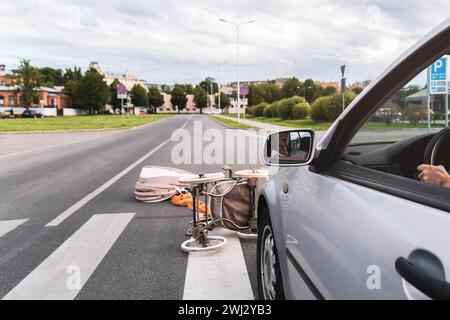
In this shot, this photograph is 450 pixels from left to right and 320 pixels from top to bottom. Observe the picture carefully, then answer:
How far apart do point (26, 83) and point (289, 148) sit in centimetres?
10882

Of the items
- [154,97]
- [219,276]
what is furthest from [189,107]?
[219,276]

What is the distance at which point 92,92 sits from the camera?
384 ft

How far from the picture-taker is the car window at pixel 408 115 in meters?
1.99

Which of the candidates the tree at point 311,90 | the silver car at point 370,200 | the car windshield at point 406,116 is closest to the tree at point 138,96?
the tree at point 311,90

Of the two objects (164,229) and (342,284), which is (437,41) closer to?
(342,284)

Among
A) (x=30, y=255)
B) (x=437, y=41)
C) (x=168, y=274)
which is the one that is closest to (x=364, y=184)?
(x=437, y=41)

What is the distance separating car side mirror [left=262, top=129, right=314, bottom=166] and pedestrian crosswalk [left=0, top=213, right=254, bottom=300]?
1178 millimetres

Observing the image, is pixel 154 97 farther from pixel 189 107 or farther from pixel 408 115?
pixel 408 115

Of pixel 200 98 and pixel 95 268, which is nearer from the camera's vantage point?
pixel 95 268

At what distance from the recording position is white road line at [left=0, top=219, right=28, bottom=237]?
575cm

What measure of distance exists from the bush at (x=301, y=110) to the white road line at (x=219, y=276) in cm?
4343

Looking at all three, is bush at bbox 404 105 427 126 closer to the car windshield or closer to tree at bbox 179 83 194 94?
the car windshield

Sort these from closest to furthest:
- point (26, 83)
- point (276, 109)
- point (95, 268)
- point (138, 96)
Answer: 1. point (95, 268)
2. point (276, 109)
3. point (26, 83)
4. point (138, 96)
